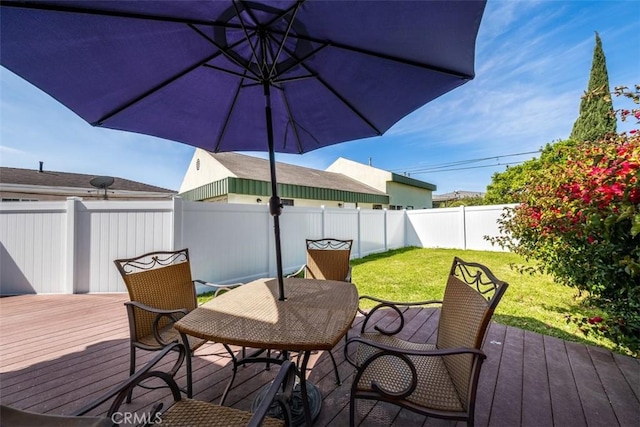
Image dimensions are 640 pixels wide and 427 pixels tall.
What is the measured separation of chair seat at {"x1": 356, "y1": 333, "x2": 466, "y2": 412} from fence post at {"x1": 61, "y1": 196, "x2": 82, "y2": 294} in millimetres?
5365

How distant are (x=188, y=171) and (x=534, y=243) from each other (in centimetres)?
1468

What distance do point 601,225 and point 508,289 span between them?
4235 millimetres

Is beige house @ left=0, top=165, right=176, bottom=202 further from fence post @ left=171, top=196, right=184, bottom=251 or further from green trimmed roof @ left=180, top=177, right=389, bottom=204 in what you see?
fence post @ left=171, top=196, right=184, bottom=251

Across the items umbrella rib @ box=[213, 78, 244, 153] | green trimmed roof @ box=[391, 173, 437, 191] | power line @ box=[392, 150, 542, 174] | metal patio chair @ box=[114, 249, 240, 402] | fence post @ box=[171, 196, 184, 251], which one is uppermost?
power line @ box=[392, 150, 542, 174]

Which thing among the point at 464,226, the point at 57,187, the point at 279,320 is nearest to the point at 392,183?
the point at 464,226

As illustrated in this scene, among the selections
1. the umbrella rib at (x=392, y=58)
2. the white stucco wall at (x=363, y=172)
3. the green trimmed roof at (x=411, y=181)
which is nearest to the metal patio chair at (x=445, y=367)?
the umbrella rib at (x=392, y=58)

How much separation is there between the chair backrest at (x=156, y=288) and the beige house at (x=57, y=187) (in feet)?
21.6

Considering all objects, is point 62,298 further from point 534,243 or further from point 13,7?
point 534,243

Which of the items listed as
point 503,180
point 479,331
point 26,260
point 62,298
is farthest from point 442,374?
point 503,180

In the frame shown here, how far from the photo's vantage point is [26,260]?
4.62 m

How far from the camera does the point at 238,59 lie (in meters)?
2.01

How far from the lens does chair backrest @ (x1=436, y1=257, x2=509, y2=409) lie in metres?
1.31

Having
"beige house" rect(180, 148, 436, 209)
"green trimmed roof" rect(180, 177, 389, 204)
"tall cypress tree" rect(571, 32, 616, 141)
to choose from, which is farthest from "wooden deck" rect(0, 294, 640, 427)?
"tall cypress tree" rect(571, 32, 616, 141)

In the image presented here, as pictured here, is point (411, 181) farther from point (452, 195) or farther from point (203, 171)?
point (452, 195)
